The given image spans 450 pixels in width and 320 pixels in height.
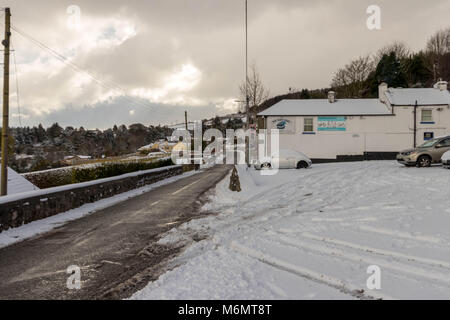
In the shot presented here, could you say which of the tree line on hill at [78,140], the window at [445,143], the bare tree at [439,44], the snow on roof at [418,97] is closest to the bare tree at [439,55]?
the bare tree at [439,44]

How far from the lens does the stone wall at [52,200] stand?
834 cm

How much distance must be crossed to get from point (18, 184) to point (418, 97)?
114ft

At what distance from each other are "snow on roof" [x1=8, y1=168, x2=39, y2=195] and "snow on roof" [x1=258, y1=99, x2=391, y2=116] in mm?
20886

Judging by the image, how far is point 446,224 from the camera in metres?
6.64

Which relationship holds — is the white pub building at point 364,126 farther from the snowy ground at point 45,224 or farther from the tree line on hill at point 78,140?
the tree line on hill at point 78,140

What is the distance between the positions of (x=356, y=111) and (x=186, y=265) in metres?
29.5

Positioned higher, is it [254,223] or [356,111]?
[356,111]

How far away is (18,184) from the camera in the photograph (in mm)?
17438

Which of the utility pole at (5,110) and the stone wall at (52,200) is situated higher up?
the utility pole at (5,110)

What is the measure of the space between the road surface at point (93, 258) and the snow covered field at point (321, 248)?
18.5 inches

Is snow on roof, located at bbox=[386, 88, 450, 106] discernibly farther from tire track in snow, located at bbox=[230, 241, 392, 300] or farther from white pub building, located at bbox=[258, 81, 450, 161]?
tire track in snow, located at bbox=[230, 241, 392, 300]

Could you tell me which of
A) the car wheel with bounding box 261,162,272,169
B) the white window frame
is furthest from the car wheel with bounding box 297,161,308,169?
the white window frame
